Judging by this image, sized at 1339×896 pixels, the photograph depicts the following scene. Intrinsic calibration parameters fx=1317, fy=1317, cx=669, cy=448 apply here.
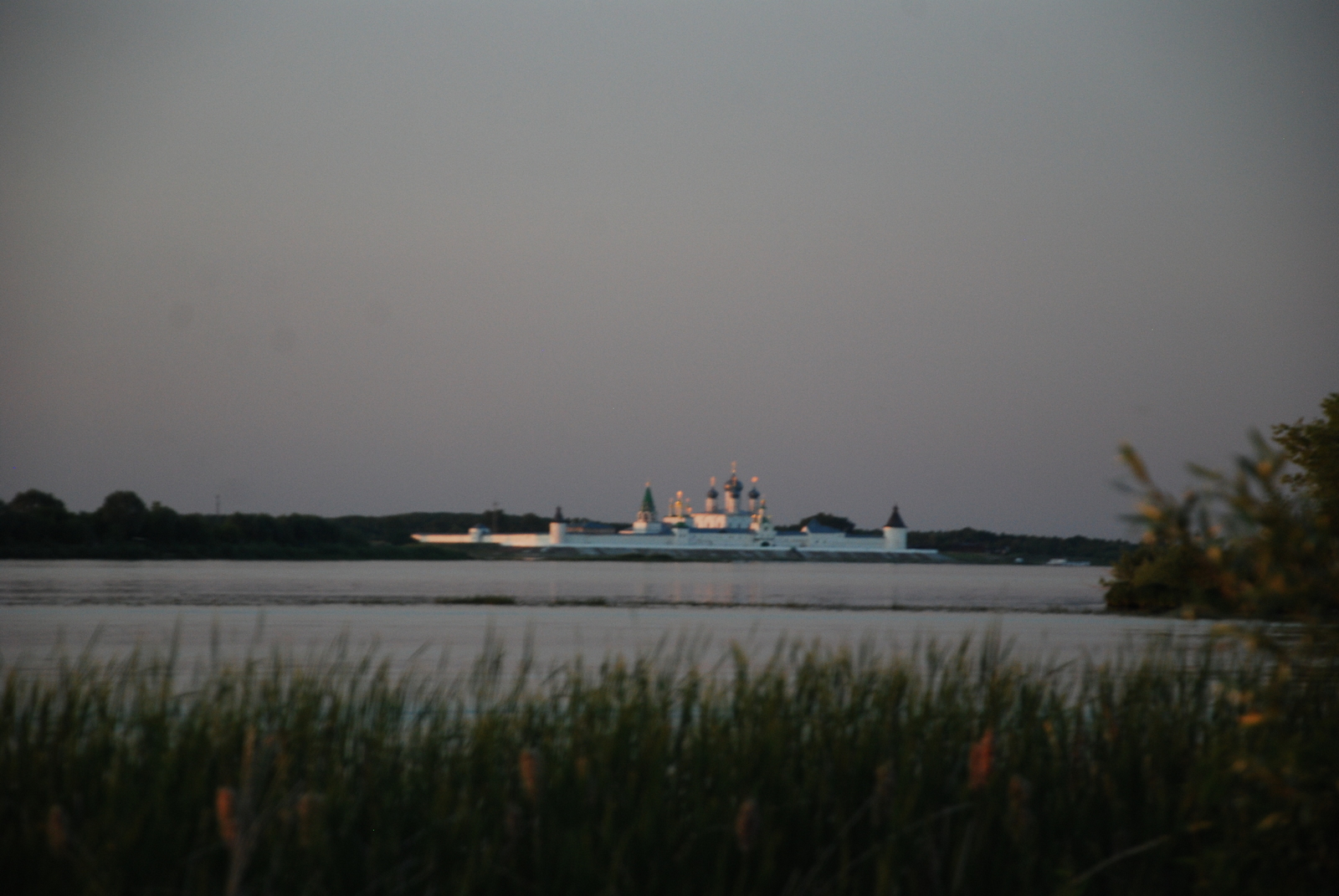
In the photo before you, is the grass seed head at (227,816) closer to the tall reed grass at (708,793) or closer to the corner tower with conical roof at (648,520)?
the tall reed grass at (708,793)

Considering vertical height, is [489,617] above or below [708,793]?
above

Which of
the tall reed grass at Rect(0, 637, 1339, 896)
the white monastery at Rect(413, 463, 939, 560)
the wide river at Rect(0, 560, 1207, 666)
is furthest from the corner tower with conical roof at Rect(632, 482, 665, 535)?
the tall reed grass at Rect(0, 637, 1339, 896)

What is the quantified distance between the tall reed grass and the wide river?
2.43 ft

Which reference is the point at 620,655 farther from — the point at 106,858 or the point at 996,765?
the point at 106,858

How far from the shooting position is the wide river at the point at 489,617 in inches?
523

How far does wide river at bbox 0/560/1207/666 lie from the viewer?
13.3m

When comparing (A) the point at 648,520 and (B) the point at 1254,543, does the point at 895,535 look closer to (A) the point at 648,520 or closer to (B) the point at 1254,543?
(A) the point at 648,520

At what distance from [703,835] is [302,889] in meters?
1.02

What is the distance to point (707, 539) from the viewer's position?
10006 centimetres

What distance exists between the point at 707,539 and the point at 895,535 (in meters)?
16.0

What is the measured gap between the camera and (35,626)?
627 inches

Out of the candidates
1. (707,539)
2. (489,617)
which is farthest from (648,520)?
(489,617)

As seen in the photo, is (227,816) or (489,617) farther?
(489,617)

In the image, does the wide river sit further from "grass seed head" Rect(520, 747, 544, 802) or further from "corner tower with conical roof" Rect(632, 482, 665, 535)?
"corner tower with conical roof" Rect(632, 482, 665, 535)
